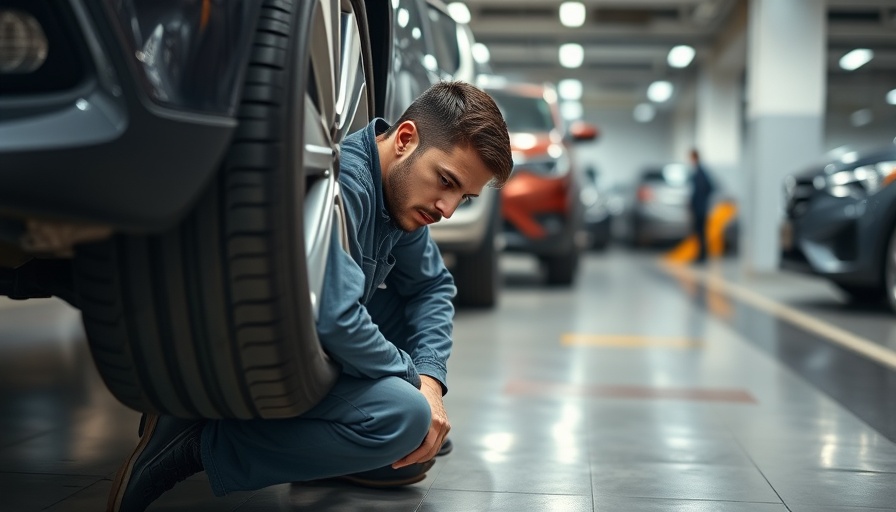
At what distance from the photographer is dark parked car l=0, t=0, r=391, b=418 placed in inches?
52.1

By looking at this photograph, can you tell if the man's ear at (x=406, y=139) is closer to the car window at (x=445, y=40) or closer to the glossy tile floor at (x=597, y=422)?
the glossy tile floor at (x=597, y=422)

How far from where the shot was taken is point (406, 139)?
207cm

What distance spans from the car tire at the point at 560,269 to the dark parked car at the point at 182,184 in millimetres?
7296

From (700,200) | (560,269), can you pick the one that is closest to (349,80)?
(560,269)

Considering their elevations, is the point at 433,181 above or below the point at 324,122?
below

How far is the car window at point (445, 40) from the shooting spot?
4.23m

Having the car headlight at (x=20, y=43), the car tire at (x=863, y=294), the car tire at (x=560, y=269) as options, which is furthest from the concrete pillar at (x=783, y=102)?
the car headlight at (x=20, y=43)

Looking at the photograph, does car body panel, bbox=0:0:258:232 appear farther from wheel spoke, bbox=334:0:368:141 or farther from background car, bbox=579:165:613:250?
background car, bbox=579:165:613:250

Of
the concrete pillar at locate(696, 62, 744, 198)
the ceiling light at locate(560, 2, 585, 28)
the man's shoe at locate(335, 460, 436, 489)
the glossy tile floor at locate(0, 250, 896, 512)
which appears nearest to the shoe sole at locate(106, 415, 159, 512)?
the glossy tile floor at locate(0, 250, 896, 512)

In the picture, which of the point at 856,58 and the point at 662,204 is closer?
the point at 662,204

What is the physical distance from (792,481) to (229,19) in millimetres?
1845

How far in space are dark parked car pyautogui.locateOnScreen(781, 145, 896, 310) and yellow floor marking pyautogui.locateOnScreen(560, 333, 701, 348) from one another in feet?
5.04

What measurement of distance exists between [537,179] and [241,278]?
635 centimetres

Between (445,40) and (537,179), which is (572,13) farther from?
(445,40)
